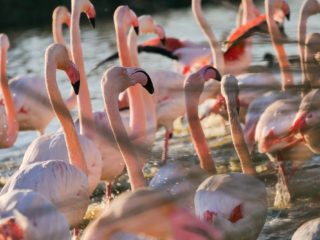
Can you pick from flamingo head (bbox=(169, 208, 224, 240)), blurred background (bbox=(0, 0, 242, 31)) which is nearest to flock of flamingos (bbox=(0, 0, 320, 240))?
flamingo head (bbox=(169, 208, 224, 240))

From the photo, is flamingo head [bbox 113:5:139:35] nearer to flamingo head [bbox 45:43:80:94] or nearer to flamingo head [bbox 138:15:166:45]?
flamingo head [bbox 138:15:166:45]

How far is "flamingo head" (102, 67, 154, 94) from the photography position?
458 centimetres

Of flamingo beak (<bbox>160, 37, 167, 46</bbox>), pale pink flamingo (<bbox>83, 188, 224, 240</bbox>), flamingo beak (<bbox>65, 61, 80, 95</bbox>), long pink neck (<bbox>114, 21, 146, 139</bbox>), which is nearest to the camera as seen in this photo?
pale pink flamingo (<bbox>83, 188, 224, 240</bbox>)

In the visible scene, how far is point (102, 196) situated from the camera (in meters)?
6.27

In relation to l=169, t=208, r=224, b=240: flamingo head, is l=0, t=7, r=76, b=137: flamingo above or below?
below

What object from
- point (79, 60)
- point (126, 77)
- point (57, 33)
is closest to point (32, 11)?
point (57, 33)

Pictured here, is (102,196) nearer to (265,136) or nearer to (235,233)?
(265,136)

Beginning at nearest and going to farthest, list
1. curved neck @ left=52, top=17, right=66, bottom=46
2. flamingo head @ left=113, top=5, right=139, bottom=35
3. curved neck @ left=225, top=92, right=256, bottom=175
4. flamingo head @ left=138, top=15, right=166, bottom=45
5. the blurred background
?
curved neck @ left=225, top=92, right=256, bottom=175 → flamingo head @ left=113, top=5, right=139, bottom=35 → curved neck @ left=52, top=17, right=66, bottom=46 → flamingo head @ left=138, top=15, right=166, bottom=45 → the blurred background

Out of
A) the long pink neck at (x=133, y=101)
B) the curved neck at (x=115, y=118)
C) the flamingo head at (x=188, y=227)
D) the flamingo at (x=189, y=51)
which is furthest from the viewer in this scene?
the flamingo at (x=189, y=51)

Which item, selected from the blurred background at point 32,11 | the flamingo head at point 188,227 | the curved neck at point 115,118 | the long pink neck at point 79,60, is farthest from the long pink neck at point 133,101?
the blurred background at point 32,11

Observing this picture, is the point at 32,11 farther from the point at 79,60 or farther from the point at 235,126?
the point at 235,126

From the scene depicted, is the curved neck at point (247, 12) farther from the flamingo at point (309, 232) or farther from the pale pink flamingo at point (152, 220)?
the pale pink flamingo at point (152, 220)

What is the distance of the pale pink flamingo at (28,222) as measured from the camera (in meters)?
3.01

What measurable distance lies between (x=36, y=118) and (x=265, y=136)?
2.46 meters
